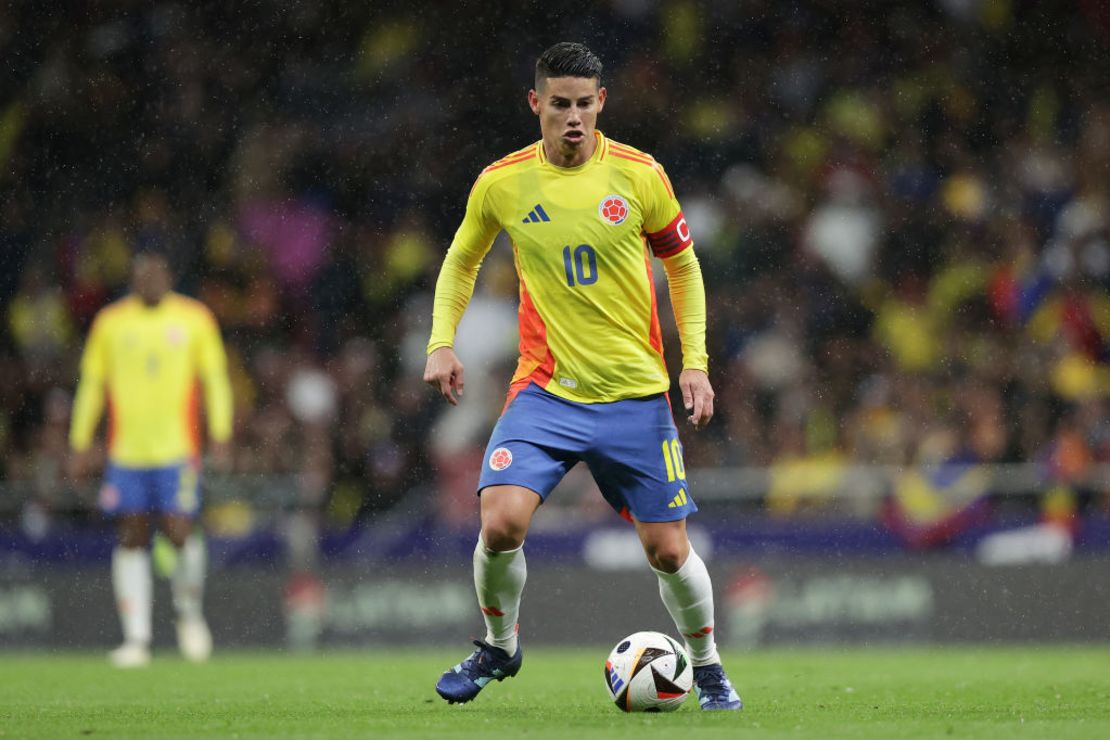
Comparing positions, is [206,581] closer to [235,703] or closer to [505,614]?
[235,703]

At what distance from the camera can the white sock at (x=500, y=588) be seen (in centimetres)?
638

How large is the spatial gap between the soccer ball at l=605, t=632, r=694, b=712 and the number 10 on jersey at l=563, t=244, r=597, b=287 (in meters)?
1.26

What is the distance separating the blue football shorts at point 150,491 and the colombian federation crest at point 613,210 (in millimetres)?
5632

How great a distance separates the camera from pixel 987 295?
1425 centimetres

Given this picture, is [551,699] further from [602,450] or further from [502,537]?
[602,450]

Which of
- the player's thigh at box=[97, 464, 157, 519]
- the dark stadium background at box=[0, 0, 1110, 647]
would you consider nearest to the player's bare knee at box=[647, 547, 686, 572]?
the player's thigh at box=[97, 464, 157, 519]

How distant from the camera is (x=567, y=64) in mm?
6227

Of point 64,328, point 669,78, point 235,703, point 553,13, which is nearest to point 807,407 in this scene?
point 669,78

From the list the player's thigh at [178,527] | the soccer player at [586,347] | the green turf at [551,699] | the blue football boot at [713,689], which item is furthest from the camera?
the player's thigh at [178,527]

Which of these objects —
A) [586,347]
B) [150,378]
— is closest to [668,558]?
[586,347]

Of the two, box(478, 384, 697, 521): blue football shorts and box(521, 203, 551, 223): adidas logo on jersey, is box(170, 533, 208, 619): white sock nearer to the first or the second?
box(478, 384, 697, 521): blue football shorts

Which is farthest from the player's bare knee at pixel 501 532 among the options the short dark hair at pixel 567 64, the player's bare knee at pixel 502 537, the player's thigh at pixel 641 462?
the short dark hair at pixel 567 64

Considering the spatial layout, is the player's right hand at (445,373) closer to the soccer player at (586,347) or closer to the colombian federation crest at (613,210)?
the soccer player at (586,347)

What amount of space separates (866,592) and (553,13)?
273 inches
